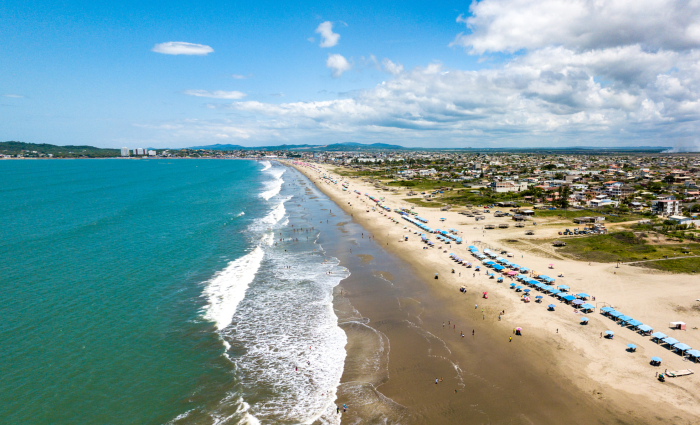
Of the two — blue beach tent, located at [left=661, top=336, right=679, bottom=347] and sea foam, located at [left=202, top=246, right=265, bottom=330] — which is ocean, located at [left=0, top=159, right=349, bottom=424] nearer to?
sea foam, located at [left=202, top=246, right=265, bottom=330]

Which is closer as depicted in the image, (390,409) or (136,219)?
(390,409)

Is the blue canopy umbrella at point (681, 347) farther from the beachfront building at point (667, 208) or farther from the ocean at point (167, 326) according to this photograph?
the beachfront building at point (667, 208)

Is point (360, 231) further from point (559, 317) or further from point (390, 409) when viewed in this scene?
point (390, 409)

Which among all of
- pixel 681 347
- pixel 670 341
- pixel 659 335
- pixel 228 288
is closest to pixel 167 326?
pixel 228 288

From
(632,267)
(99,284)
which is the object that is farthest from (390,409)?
(632,267)

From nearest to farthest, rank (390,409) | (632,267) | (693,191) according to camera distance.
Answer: (390,409)
(632,267)
(693,191)

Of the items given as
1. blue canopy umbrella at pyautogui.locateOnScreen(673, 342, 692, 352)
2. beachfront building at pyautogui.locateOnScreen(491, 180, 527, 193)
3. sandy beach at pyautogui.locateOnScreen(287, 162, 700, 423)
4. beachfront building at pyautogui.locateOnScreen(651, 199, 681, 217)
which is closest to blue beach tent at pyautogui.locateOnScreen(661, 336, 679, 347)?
blue canopy umbrella at pyautogui.locateOnScreen(673, 342, 692, 352)
